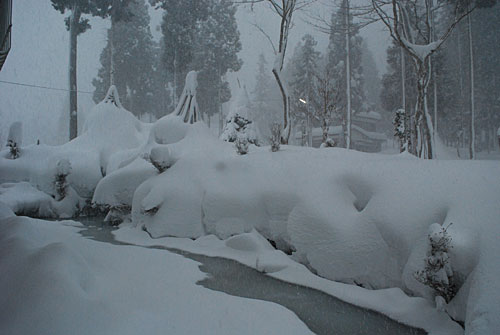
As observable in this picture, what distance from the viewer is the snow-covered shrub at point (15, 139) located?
13.2 meters

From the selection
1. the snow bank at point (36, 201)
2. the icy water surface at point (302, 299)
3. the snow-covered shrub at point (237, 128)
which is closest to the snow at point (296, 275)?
the icy water surface at point (302, 299)

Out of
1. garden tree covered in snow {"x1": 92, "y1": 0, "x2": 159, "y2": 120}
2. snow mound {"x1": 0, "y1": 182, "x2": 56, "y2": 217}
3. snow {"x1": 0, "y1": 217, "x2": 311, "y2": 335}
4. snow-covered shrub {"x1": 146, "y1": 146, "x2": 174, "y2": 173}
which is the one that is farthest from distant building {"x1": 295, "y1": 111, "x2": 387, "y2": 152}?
snow {"x1": 0, "y1": 217, "x2": 311, "y2": 335}

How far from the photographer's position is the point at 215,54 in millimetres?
27578

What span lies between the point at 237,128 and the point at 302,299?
1256cm

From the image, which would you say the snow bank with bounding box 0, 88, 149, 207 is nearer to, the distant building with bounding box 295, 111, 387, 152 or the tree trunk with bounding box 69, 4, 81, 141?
the tree trunk with bounding box 69, 4, 81, 141

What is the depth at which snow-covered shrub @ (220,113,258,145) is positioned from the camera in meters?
15.9

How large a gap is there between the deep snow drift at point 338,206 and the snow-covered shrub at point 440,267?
78 millimetres

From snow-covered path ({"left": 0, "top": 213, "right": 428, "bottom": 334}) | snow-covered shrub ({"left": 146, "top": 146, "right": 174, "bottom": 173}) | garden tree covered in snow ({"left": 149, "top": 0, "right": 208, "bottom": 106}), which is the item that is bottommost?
snow-covered path ({"left": 0, "top": 213, "right": 428, "bottom": 334})

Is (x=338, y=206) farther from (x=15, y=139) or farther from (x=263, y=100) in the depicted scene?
(x=263, y=100)

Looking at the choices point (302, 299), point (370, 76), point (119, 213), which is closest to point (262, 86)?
point (370, 76)

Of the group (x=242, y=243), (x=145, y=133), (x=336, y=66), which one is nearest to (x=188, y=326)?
(x=242, y=243)

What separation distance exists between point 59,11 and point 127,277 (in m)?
19.6

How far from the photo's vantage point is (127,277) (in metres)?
4.39

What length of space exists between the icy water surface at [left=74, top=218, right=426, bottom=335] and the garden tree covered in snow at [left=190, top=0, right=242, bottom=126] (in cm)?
2361
